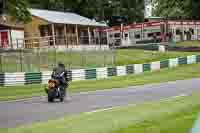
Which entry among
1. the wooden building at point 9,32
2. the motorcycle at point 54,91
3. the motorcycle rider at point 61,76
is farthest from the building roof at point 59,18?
the motorcycle at point 54,91

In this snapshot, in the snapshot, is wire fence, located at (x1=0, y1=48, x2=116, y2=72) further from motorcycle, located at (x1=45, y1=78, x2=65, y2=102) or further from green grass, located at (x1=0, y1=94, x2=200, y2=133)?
green grass, located at (x1=0, y1=94, x2=200, y2=133)

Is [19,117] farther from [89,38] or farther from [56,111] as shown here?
[89,38]

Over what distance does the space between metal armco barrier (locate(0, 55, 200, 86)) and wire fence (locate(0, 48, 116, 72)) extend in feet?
7.50

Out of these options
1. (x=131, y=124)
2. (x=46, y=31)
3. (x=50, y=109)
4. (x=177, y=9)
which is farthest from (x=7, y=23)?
(x=131, y=124)

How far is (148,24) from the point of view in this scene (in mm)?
75688

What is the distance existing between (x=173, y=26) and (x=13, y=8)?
3537cm

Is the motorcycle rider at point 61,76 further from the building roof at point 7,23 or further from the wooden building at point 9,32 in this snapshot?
the building roof at point 7,23

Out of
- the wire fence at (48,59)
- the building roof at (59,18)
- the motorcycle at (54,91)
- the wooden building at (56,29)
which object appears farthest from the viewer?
the building roof at (59,18)

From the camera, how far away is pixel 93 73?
37938mm

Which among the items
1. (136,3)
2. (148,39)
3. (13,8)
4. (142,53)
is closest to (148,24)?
(148,39)

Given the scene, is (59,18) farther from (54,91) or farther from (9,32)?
(54,91)

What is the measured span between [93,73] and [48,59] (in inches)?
151

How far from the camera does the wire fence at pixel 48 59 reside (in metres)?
37.4

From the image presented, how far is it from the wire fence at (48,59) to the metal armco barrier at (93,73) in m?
2.29
